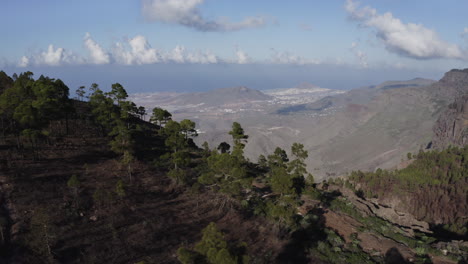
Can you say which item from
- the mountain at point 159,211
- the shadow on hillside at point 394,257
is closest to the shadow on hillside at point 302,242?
the mountain at point 159,211

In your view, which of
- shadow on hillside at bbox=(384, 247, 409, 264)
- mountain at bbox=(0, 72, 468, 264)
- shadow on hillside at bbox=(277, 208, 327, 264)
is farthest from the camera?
shadow on hillside at bbox=(384, 247, 409, 264)

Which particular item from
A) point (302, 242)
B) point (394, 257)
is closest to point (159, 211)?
point (302, 242)

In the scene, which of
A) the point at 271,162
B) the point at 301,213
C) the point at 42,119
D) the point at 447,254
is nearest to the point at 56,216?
the point at 42,119

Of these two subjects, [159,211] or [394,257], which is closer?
[394,257]

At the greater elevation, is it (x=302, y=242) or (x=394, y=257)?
(x=302, y=242)

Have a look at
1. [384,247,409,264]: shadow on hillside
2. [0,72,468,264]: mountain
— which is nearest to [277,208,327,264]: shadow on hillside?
[0,72,468,264]: mountain

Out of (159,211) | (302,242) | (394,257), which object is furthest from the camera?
(159,211)

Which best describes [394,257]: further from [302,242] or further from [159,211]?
[159,211]

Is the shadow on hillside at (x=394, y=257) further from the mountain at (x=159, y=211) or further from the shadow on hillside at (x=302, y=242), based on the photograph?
the shadow on hillside at (x=302, y=242)

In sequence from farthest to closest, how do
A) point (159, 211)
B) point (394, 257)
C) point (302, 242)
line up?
1. point (159, 211)
2. point (302, 242)
3. point (394, 257)

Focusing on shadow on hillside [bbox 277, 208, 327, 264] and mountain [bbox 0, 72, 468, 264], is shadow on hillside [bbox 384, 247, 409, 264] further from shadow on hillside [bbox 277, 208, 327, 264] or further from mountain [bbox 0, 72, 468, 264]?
shadow on hillside [bbox 277, 208, 327, 264]

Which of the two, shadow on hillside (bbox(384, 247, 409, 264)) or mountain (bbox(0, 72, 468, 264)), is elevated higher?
mountain (bbox(0, 72, 468, 264))

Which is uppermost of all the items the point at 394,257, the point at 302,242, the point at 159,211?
the point at 159,211
